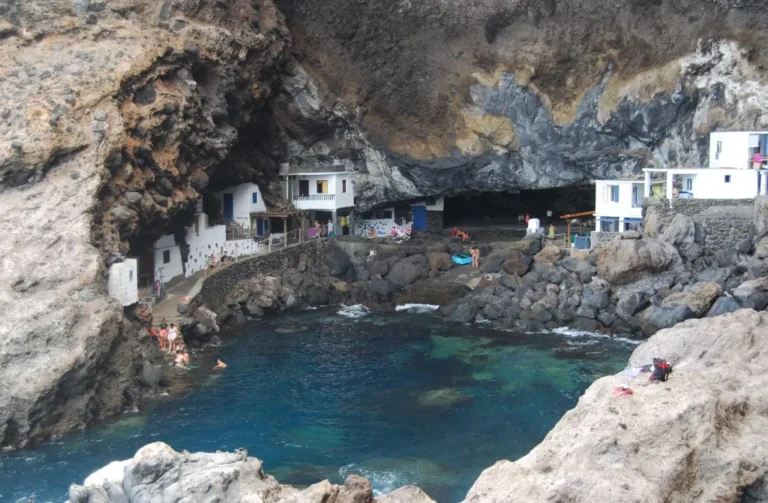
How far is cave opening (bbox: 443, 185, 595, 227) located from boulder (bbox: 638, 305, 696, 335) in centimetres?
2040

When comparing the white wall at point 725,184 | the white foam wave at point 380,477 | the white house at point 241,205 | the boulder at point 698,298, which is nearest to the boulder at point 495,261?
the boulder at point 698,298

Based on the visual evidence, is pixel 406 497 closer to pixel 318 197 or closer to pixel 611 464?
pixel 611 464

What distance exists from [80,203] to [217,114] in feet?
37.3

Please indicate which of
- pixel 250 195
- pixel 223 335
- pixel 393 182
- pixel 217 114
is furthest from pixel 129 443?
pixel 393 182

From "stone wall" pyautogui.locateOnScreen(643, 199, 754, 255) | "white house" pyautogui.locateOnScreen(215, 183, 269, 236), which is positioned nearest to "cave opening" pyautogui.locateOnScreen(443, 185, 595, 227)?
"stone wall" pyautogui.locateOnScreen(643, 199, 754, 255)

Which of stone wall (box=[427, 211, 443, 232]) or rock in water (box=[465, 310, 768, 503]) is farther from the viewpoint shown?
stone wall (box=[427, 211, 443, 232])

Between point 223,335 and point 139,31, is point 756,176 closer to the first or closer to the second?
point 223,335

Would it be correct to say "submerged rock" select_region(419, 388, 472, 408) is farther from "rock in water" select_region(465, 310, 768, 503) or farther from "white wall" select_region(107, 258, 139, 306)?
"rock in water" select_region(465, 310, 768, 503)

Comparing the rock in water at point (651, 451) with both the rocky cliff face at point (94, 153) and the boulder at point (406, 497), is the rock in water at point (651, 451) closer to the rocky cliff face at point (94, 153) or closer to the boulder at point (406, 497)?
the boulder at point (406, 497)

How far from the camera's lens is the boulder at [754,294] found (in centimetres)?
3684

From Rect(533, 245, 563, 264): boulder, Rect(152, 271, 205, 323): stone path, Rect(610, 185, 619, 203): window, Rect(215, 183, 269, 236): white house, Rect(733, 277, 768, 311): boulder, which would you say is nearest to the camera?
Rect(152, 271, 205, 323): stone path

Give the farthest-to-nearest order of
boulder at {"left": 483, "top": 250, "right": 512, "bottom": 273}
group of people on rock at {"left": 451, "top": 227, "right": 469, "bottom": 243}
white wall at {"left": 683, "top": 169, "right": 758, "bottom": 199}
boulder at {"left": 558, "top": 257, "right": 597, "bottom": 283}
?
1. group of people on rock at {"left": 451, "top": 227, "right": 469, "bottom": 243}
2. boulder at {"left": 483, "top": 250, "right": 512, "bottom": 273}
3. white wall at {"left": 683, "top": 169, "right": 758, "bottom": 199}
4. boulder at {"left": 558, "top": 257, "right": 597, "bottom": 283}

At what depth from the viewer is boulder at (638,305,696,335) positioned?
37594mm

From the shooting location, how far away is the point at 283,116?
50219 millimetres
